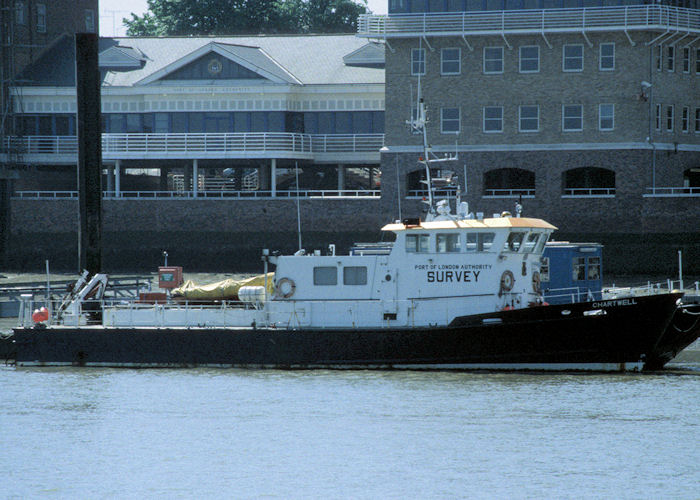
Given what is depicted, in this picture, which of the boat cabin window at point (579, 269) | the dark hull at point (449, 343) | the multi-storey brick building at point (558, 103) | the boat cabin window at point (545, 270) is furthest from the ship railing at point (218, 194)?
the dark hull at point (449, 343)

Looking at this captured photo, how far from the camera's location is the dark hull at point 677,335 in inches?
1287

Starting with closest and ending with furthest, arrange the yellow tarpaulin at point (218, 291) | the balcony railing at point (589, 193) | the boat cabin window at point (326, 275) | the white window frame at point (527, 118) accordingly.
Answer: the boat cabin window at point (326, 275) < the yellow tarpaulin at point (218, 291) < the balcony railing at point (589, 193) < the white window frame at point (527, 118)

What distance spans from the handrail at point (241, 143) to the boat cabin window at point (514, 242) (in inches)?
1260

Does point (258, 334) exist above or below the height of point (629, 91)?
below

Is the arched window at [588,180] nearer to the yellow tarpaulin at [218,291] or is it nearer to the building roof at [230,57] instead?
the building roof at [230,57]

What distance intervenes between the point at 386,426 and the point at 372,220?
3222 centimetres

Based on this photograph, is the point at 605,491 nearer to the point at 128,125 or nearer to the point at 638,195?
the point at 638,195

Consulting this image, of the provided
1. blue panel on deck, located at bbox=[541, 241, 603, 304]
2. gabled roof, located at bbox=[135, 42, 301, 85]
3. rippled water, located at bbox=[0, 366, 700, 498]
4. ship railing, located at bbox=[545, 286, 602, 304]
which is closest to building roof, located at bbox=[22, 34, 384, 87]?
gabled roof, located at bbox=[135, 42, 301, 85]

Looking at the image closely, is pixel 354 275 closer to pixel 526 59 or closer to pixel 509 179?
pixel 526 59

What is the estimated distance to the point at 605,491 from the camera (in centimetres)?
2284

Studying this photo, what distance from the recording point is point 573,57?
185 feet

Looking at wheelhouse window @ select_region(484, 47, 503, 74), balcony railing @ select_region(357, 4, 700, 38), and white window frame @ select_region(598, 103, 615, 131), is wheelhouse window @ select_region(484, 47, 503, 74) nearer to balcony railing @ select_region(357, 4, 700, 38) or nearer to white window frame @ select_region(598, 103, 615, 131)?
balcony railing @ select_region(357, 4, 700, 38)

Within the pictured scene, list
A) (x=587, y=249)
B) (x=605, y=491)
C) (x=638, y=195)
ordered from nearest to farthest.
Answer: (x=605, y=491) → (x=587, y=249) → (x=638, y=195)

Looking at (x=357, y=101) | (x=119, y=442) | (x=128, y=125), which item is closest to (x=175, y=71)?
(x=128, y=125)
